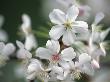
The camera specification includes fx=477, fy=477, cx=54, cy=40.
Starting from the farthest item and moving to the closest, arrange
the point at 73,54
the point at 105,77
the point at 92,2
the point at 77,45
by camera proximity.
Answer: the point at 92,2, the point at 105,77, the point at 77,45, the point at 73,54

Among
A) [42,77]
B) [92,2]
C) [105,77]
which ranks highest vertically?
[92,2]

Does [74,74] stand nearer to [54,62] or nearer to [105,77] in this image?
[54,62]

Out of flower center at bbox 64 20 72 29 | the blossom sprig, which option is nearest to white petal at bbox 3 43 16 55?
the blossom sprig

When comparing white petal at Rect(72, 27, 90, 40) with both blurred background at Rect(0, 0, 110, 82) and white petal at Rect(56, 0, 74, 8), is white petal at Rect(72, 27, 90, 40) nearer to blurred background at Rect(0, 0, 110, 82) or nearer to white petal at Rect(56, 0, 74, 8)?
white petal at Rect(56, 0, 74, 8)

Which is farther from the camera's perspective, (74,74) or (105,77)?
(105,77)

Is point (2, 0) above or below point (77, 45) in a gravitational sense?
above

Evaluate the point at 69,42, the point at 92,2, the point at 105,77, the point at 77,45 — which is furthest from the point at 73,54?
the point at 92,2

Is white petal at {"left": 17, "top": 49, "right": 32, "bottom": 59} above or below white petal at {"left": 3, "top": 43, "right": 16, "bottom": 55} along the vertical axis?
below

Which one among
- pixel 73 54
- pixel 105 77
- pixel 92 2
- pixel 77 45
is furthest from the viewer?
pixel 92 2

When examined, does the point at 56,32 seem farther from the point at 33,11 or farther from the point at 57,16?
the point at 33,11
